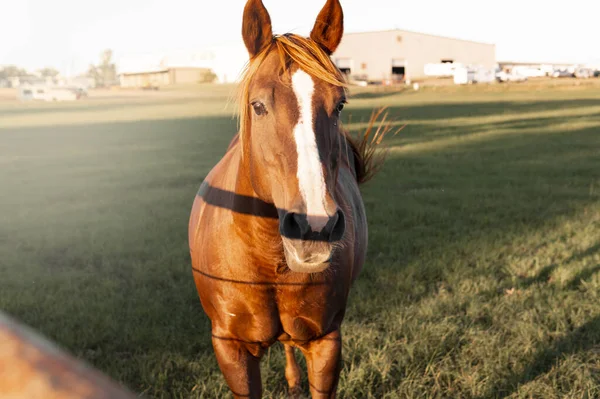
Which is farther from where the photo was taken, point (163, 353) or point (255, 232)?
point (163, 353)

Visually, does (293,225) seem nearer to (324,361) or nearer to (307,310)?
(307,310)

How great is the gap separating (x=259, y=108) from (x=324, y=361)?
144 cm

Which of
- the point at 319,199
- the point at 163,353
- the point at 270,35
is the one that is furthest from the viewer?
the point at 163,353

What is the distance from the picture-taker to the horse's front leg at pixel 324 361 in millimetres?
2834

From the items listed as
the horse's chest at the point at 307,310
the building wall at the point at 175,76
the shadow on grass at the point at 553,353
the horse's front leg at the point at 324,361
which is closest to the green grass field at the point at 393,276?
the shadow on grass at the point at 553,353

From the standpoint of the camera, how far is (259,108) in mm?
2141

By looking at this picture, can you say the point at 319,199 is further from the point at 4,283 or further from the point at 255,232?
the point at 4,283

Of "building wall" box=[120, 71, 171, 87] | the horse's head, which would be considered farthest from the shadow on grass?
"building wall" box=[120, 71, 171, 87]

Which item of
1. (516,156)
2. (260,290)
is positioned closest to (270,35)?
(260,290)

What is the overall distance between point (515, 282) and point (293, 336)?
3335 mm

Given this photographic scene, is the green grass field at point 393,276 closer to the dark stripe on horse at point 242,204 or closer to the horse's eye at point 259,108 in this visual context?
the dark stripe on horse at point 242,204

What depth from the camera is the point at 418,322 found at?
447cm

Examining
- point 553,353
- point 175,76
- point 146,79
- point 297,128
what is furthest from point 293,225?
point 146,79

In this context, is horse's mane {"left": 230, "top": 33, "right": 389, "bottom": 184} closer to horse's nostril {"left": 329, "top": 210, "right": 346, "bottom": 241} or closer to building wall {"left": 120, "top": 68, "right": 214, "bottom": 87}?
horse's nostril {"left": 329, "top": 210, "right": 346, "bottom": 241}
